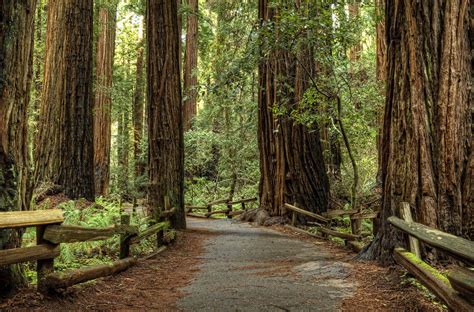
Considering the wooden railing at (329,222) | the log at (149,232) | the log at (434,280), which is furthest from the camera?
the wooden railing at (329,222)

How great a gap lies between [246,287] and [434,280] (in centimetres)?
231

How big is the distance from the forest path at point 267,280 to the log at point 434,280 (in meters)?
0.73

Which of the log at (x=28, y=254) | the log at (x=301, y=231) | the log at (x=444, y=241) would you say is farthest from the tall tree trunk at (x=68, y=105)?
the log at (x=444, y=241)

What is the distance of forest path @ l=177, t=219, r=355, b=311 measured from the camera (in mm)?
4910

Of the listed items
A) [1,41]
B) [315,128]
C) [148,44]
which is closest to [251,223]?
[315,128]

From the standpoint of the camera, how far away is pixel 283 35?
34.1 ft

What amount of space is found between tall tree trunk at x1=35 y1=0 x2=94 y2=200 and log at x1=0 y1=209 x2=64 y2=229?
24.7 ft

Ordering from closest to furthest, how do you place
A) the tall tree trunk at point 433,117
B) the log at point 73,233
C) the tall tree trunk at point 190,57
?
1. the log at point 73,233
2. the tall tree trunk at point 433,117
3. the tall tree trunk at point 190,57

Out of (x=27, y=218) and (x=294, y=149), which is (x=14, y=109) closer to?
(x=27, y=218)

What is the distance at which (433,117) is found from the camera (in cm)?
610

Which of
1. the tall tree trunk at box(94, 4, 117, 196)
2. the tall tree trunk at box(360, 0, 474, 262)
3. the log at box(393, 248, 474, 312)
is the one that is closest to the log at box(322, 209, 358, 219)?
the tall tree trunk at box(360, 0, 474, 262)

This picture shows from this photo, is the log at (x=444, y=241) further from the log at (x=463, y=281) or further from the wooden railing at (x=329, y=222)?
the wooden railing at (x=329, y=222)

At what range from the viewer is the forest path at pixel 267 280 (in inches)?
193

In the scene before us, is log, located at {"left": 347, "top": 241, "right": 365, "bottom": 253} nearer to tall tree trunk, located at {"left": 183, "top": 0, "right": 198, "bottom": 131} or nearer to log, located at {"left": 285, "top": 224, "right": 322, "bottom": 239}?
log, located at {"left": 285, "top": 224, "right": 322, "bottom": 239}
